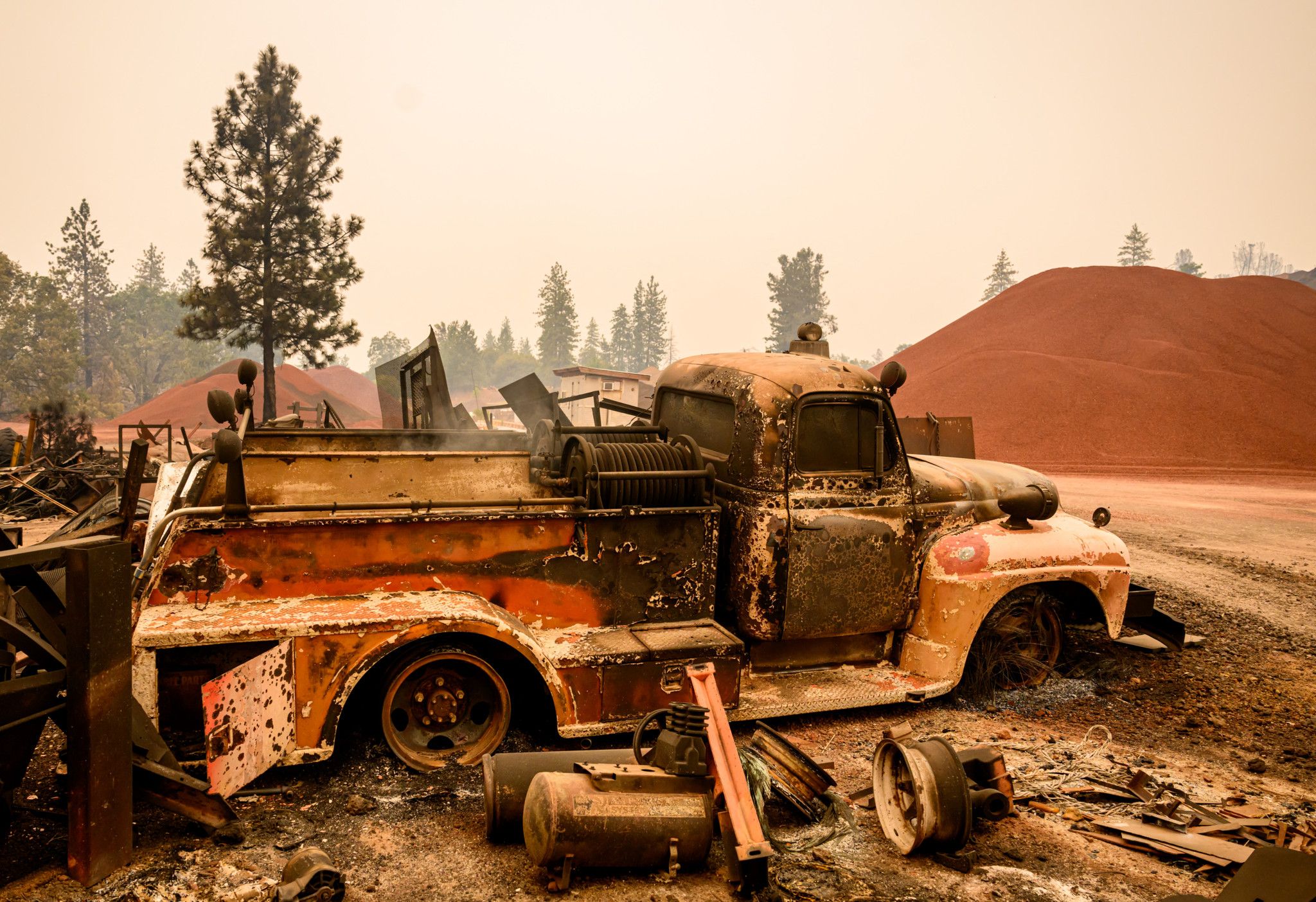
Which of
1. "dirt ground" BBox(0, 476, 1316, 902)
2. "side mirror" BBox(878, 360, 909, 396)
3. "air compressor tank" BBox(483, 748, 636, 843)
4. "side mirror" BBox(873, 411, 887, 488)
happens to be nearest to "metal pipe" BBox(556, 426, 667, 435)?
"side mirror" BBox(873, 411, 887, 488)

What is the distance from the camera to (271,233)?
26875mm

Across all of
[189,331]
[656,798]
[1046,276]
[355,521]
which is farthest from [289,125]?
[1046,276]

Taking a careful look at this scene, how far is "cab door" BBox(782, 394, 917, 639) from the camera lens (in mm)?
5254

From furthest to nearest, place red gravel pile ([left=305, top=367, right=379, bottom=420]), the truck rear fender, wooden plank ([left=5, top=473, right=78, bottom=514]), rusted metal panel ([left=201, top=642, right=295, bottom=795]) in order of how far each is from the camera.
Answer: red gravel pile ([left=305, top=367, right=379, bottom=420])
wooden plank ([left=5, top=473, right=78, bottom=514])
the truck rear fender
rusted metal panel ([left=201, top=642, right=295, bottom=795])

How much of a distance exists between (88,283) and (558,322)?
34.6m

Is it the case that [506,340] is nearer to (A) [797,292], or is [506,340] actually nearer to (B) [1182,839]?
(A) [797,292]

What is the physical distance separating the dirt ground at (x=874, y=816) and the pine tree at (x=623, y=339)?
74905 millimetres

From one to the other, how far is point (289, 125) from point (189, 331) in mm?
7484

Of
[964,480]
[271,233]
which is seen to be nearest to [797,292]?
[271,233]

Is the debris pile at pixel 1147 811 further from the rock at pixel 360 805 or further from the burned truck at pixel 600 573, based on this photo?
the rock at pixel 360 805

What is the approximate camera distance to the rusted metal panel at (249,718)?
147 inches

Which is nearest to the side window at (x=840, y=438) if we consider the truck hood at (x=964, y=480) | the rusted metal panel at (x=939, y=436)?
the truck hood at (x=964, y=480)

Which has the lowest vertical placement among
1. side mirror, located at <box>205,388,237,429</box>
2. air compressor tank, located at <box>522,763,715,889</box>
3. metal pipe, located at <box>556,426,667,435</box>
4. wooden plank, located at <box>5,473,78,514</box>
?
air compressor tank, located at <box>522,763,715,889</box>

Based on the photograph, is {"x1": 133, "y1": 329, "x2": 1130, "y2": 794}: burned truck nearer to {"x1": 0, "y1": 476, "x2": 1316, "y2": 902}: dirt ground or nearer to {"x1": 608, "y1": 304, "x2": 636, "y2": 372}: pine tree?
{"x1": 0, "y1": 476, "x2": 1316, "y2": 902}: dirt ground
